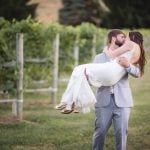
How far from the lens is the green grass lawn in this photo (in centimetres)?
1274

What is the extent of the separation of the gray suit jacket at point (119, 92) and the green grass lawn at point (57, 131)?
2.25m

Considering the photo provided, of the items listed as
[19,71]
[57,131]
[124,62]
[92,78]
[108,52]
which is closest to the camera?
[124,62]

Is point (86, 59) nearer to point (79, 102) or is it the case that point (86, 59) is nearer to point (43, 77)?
point (43, 77)

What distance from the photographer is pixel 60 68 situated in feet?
77.8

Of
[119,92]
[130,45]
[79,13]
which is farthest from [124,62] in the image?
[79,13]

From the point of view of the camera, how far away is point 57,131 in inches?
567

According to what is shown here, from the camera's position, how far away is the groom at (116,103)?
10.3m

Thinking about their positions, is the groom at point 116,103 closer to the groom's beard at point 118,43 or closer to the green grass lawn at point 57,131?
the groom's beard at point 118,43

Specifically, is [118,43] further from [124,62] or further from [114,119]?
[114,119]

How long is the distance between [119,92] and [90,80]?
1.48 ft

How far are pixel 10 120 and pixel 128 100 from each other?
19.8 feet

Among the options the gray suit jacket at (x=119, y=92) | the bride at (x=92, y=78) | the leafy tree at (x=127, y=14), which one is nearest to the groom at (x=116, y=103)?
the gray suit jacket at (x=119, y=92)

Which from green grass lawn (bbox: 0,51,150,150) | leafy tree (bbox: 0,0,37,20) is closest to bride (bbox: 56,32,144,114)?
green grass lawn (bbox: 0,51,150,150)

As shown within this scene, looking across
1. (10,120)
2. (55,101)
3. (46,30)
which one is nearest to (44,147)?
(10,120)
